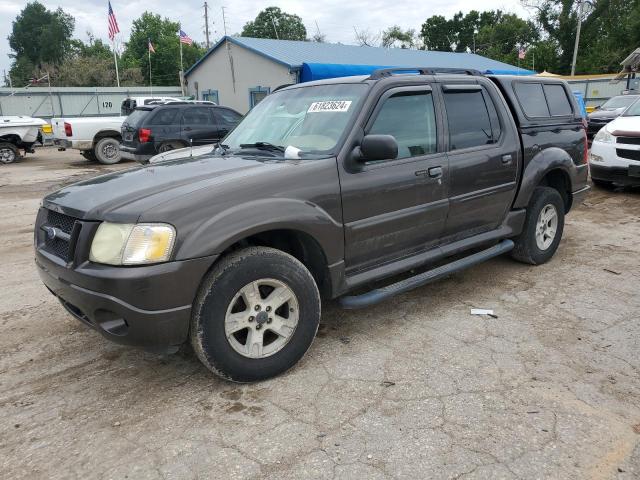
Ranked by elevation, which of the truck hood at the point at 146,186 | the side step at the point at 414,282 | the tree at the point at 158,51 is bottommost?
the side step at the point at 414,282

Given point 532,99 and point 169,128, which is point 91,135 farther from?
point 532,99

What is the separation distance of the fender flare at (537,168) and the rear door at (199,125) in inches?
342

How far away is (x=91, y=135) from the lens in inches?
567

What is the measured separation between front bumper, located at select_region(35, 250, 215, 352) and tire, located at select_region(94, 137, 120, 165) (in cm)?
1320

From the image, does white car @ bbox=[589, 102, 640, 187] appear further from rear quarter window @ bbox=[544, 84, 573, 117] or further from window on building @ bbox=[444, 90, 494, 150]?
window on building @ bbox=[444, 90, 494, 150]

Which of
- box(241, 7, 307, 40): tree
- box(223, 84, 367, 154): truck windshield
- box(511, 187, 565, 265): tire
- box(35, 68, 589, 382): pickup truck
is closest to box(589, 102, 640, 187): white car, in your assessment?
box(511, 187, 565, 265): tire

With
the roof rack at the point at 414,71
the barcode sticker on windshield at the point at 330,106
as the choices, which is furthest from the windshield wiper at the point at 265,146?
the roof rack at the point at 414,71

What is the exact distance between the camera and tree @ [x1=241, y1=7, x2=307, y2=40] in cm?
7194

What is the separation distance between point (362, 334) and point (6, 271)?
3.98 meters

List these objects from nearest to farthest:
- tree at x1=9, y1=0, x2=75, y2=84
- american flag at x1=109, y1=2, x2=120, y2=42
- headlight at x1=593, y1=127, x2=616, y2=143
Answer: headlight at x1=593, y1=127, x2=616, y2=143, american flag at x1=109, y1=2, x2=120, y2=42, tree at x1=9, y1=0, x2=75, y2=84

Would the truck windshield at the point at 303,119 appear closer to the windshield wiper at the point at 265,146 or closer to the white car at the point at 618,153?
the windshield wiper at the point at 265,146

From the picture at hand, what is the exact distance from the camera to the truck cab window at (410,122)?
139 inches

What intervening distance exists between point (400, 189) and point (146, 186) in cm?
169

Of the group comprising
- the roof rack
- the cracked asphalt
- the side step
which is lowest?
the cracked asphalt
